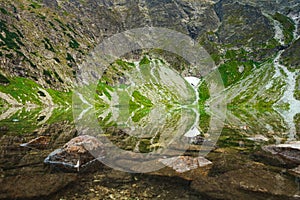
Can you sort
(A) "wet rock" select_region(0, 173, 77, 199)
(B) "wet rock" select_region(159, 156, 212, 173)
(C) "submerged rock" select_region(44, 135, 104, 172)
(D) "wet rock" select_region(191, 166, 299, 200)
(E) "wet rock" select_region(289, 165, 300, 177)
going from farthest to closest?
(C) "submerged rock" select_region(44, 135, 104, 172) < (B) "wet rock" select_region(159, 156, 212, 173) < (E) "wet rock" select_region(289, 165, 300, 177) < (D) "wet rock" select_region(191, 166, 299, 200) < (A) "wet rock" select_region(0, 173, 77, 199)

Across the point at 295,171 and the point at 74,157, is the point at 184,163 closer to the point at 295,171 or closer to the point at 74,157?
the point at 295,171

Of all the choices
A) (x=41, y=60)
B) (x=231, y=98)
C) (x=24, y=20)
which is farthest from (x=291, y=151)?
(x=24, y=20)

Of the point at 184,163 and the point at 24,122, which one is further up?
the point at 24,122

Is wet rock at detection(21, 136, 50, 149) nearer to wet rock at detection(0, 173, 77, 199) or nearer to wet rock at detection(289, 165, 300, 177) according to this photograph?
wet rock at detection(0, 173, 77, 199)

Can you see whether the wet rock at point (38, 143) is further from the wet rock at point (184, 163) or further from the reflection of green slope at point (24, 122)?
the wet rock at point (184, 163)

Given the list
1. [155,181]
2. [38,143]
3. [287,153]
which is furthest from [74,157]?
[287,153]

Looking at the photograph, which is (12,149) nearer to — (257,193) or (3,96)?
(257,193)

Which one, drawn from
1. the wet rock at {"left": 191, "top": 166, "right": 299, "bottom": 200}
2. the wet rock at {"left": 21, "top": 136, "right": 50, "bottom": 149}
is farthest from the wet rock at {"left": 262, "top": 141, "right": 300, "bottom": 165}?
the wet rock at {"left": 21, "top": 136, "right": 50, "bottom": 149}

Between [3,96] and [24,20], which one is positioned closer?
[3,96]
